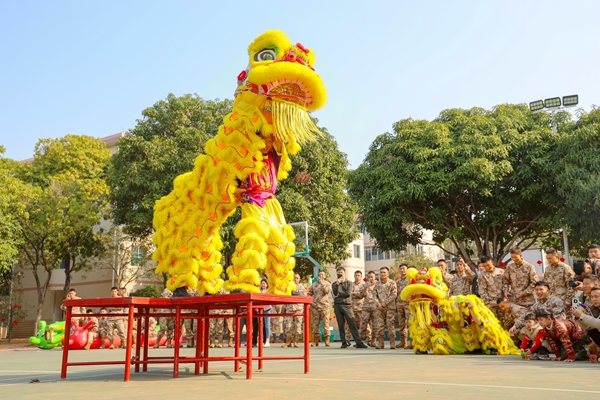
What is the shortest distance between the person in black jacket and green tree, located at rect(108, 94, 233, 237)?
8706 millimetres

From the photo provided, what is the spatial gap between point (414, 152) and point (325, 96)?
1272cm

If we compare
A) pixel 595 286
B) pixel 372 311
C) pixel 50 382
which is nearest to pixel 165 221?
pixel 50 382

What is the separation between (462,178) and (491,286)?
26.4ft

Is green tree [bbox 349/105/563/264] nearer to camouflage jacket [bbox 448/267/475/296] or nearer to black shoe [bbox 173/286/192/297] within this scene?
camouflage jacket [bbox 448/267/475/296]

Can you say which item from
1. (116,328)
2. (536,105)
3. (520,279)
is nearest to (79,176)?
(116,328)

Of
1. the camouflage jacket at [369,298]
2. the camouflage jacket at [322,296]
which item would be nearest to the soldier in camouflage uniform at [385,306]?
the camouflage jacket at [369,298]

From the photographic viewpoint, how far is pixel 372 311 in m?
13.6

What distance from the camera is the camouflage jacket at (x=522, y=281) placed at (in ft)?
32.5

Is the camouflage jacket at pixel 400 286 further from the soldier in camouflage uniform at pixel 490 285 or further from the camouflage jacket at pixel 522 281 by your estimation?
the camouflage jacket at pixel 522 281

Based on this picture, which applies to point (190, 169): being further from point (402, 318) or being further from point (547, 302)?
point (547, 302)

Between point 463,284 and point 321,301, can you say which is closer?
point 463,284

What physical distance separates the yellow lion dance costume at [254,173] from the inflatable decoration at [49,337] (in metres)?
11.3

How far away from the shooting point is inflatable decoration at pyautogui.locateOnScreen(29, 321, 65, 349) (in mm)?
16625

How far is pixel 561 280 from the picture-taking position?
940cm
